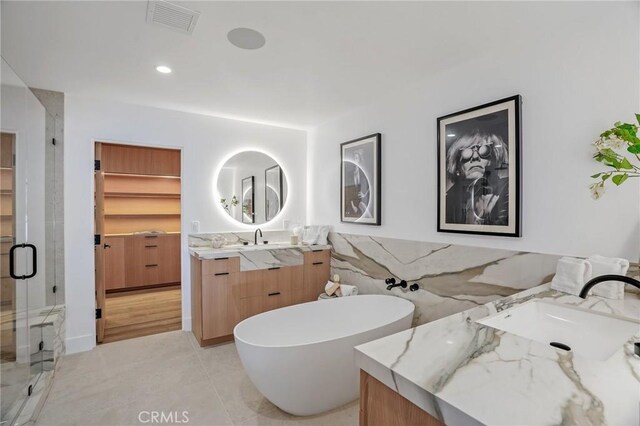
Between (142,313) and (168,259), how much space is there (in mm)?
1372

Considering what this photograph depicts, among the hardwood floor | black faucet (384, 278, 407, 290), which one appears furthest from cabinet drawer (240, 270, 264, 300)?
black faucet (384, 278, 407, 290)

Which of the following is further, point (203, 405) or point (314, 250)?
point (314, 250)

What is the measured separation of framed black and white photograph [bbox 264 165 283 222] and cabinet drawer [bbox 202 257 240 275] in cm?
99

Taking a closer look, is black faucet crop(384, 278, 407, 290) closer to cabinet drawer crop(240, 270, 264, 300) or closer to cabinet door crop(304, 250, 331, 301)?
cabinet door crop(304, 250, 331, 301)

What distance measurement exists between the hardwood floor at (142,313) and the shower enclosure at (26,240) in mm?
819

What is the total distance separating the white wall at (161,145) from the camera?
2.95 m

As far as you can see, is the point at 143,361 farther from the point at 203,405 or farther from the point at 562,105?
the point at 562,105

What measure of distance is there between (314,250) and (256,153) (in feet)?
4.73

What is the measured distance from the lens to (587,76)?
1738mm

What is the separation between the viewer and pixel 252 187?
393 centimetres

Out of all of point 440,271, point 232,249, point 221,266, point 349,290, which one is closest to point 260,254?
point 232,249

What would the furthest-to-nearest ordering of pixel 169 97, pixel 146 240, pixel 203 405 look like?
pixel 146 240 < pixel 169 97 < pixel 203 405

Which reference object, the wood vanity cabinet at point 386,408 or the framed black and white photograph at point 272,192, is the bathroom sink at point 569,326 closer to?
the wood vanity cabinet at point 386,408

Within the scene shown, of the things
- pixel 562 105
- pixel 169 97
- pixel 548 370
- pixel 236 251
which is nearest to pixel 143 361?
pixel 236 251
